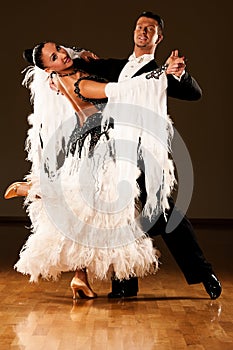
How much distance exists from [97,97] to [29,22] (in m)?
5.34

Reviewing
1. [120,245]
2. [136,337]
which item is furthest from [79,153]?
[136,337]

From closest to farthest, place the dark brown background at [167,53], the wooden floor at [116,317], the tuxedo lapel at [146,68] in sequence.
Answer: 1. the wooden floor at [116,317]
2. the tuxedo lapel at [146,68]
3. the dark brown background at [167,53]

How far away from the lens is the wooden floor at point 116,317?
9.45ft

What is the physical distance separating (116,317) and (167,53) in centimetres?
579

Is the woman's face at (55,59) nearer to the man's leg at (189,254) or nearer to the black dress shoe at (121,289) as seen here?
the man's leg at (189,254)

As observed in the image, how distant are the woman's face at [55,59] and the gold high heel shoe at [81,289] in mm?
977

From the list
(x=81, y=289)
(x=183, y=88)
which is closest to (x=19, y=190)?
(x=81, y=289)

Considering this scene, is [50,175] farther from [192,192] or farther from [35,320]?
[192,192]

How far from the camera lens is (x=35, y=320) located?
10.8ft

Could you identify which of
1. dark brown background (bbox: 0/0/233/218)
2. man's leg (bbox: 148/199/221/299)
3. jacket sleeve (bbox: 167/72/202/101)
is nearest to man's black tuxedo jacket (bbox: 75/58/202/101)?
jacket sleeve (bbox: 167/72/202/101)

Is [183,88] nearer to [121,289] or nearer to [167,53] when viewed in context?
[121,289]

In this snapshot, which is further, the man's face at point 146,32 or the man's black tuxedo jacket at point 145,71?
the man's face at point 146,32

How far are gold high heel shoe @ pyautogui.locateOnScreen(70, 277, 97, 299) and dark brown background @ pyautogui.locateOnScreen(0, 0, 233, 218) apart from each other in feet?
16.5

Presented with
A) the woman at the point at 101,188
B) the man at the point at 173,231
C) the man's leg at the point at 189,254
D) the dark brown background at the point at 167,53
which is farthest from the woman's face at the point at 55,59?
the dark brown background at the point at 167,53
